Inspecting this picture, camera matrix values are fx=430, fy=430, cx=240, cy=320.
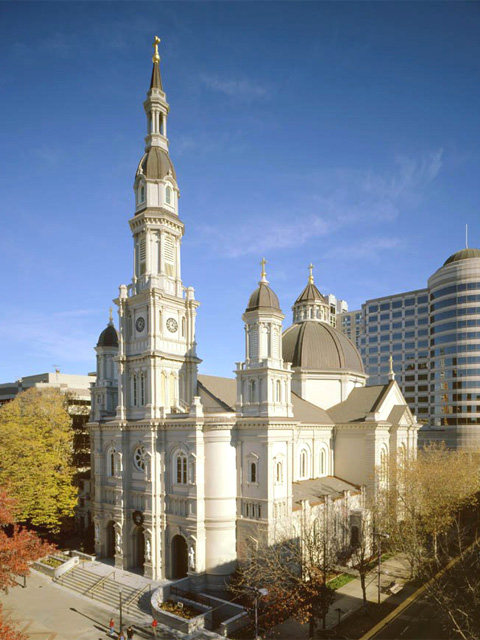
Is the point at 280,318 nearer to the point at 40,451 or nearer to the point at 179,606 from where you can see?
the point at 179,606

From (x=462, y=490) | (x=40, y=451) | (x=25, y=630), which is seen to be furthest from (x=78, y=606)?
(x=462, y=490)

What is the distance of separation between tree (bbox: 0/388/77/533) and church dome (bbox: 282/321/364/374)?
30760 millimetres

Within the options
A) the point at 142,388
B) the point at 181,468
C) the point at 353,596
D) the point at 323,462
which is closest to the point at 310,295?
the point at 323,462

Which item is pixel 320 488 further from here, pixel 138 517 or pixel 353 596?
pixel 138 517

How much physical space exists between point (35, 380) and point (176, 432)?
55068 mm

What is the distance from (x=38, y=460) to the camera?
160 feet

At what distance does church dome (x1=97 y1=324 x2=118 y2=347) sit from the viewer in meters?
52.3

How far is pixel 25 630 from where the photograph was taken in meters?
32.1

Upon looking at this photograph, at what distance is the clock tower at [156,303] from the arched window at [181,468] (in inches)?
180

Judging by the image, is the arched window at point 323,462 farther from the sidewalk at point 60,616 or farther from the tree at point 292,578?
the sidewalk at point 60,616

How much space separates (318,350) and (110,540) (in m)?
33.6

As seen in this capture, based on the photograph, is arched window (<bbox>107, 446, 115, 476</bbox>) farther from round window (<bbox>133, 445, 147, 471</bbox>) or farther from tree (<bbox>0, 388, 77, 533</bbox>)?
tree (<bbox>0, 388, 77, 533</bbox>)

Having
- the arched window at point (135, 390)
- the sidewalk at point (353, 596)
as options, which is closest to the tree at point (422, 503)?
the sidewalk at point (353, 596)

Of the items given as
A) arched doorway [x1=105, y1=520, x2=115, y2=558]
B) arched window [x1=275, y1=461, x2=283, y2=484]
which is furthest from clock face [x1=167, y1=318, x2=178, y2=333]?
arched doorway [x1=105, y1=520, x2=115, y2=558]
